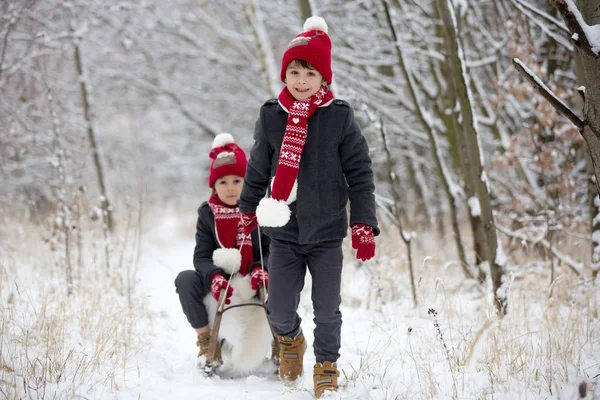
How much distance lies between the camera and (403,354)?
99.2 inches

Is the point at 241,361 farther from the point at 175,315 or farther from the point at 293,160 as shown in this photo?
the point at 175,315

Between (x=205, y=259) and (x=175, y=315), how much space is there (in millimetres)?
1340

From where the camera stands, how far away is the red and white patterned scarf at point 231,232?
2674 mm

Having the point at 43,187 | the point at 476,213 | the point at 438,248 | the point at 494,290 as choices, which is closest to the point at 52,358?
the point at 494,290

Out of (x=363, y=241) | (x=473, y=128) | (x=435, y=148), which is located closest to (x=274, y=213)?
(x=363, y=241)

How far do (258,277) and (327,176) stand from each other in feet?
2.58

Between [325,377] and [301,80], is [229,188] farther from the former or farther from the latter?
[325,377]

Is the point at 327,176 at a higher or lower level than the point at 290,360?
higher

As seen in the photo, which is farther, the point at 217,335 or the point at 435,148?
the point at 435,148

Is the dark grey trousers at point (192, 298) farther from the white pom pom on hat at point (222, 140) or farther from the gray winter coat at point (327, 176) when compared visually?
the white pom pom on hat at point (222, 140)

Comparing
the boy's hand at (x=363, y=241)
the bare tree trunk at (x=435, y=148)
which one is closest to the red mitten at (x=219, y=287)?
the boy's hand at (x=363, y=241)

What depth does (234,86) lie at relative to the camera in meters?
11.1

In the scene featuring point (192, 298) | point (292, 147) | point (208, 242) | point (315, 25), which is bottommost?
point (192, 298)

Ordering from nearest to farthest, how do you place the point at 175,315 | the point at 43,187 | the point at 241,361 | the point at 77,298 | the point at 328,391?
the point at 328,391 < the point at 241,361 < the point at 77,298 < the point at 175,315 < the point at 43,187
